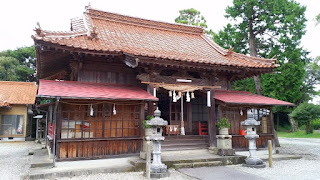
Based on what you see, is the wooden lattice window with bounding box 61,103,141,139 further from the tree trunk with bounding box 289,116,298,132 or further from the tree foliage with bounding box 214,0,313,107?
the tree trunk with bounding box 289,116,298,132

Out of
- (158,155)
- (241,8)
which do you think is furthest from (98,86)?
(241,8)

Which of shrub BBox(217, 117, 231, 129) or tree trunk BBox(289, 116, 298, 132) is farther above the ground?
shrub BBox(217, 117, 231, 129)

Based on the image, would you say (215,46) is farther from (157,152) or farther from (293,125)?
(293,125)

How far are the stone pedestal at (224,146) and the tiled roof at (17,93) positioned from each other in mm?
16276

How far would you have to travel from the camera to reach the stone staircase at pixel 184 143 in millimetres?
9675

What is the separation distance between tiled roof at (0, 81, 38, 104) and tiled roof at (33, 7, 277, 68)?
1084 cm

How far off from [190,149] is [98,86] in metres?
4.85

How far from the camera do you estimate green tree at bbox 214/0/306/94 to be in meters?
15.5

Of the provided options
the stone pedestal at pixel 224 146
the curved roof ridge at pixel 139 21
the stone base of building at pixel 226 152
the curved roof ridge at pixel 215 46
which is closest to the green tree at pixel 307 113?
the curved roof ridge at pixel 215 46

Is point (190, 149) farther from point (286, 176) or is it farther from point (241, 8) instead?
point (241, 8)

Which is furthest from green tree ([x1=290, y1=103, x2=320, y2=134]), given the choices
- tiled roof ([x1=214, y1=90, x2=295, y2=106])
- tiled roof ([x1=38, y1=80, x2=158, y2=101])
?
tiled roof ([x1=38, y1=80, x2=158, y2=101])

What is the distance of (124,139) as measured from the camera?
8.36 m

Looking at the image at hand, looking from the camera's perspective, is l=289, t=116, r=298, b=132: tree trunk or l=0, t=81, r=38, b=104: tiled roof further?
l=289, t=116, r=298, b=132: tree trunk

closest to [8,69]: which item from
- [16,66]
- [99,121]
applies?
[16,66]
